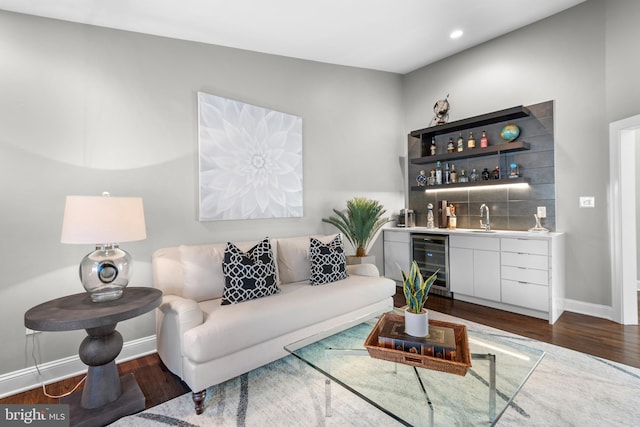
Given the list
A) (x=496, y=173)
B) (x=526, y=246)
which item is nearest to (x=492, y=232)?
(x=526, y=246)

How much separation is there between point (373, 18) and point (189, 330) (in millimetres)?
3211

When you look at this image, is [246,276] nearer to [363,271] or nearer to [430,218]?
[363,271]

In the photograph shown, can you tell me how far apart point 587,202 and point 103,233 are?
14.4 feet

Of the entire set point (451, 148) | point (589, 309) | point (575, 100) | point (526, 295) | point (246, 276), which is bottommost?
point (589, 309)

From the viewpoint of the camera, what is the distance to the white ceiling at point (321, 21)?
2.45 metres

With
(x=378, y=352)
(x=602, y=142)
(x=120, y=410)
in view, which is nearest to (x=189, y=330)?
(x=120, y=410)

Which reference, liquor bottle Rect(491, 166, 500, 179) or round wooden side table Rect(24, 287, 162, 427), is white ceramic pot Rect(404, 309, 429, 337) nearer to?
round wooden side table Rect(24, 287, 162, 427)

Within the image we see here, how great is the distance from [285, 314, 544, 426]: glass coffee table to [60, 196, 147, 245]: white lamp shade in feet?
4.17

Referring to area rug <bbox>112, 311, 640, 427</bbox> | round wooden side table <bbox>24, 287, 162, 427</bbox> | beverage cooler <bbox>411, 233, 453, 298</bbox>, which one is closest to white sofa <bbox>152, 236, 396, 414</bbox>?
area rug <bbox>112, 311, 640, 427</bbox>

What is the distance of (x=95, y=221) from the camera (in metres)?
1.89

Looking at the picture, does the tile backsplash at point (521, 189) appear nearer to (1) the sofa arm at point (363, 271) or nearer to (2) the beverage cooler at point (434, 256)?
(2) the beverage cooler at point (434, 256)

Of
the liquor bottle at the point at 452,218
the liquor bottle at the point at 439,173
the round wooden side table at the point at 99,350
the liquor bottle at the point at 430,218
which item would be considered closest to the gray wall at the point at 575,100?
the liquor bottle at the point at 439,173

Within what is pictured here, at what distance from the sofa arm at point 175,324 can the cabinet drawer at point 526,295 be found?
10.4ft

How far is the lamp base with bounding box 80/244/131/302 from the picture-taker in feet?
6.50
